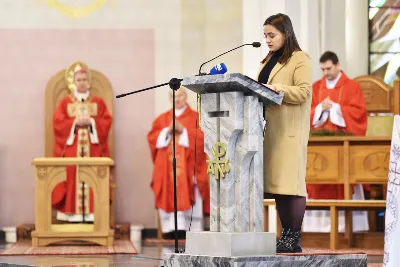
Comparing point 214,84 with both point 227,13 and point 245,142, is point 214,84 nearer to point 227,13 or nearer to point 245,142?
point 245,142

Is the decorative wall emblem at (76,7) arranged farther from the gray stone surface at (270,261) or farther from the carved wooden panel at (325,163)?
the gray stone surface at (270,261)

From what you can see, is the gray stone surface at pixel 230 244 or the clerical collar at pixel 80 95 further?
the clerical collar at pixel 80 95

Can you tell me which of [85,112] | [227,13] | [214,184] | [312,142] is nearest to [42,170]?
[85,112]

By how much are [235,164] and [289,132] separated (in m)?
0.51

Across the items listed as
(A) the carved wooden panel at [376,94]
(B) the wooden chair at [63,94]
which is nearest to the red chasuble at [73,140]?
(B) the wooden chair at [63,94]

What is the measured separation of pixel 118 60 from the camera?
12.2 m

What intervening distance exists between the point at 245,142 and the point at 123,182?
659 cm

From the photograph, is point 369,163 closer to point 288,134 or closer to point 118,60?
point 288,134

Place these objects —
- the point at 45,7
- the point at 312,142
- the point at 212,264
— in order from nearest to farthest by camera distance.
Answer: the point at 212,264
the point at 312,142
the point at 45,7

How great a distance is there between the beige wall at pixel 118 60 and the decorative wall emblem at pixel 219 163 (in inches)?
249

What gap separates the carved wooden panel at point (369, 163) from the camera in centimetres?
947

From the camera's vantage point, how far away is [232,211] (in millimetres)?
5707

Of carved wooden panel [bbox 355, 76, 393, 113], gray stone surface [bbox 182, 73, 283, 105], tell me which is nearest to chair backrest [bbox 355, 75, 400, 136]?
carved wooden panel [bbox 355, 76, 393, 113]

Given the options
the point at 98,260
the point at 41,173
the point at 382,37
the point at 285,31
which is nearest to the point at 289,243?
the point at 285,31
